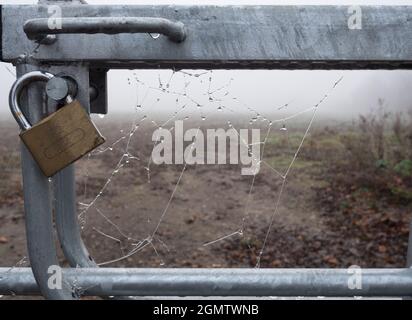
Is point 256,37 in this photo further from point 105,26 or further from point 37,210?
point 37,210

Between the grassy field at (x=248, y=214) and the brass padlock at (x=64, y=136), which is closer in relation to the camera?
the brass padlock at (x=64, y=136)

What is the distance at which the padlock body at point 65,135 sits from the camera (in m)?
0.51

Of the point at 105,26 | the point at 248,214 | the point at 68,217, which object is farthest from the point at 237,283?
the point at 248,214

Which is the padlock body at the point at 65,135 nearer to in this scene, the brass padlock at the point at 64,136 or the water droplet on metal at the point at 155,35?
the brass padlock at the point at 64,136

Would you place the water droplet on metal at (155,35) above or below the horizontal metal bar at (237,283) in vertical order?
above

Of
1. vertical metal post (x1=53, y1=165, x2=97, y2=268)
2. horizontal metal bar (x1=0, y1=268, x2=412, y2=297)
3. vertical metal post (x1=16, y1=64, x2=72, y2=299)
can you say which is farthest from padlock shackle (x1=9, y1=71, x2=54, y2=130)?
horizontal metal bar (x1=0, y1=268, x2=412, y2=297)

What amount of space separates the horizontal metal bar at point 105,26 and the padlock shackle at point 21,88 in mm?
53

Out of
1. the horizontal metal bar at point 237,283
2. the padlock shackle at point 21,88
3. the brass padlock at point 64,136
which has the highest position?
the padlock shackle at point 21,88

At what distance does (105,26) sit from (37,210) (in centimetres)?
30

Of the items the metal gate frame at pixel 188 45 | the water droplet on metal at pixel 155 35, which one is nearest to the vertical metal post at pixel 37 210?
the metal gate frame at pixel 188 45

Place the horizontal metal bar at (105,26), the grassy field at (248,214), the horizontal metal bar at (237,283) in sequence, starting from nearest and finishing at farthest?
the horizontal metal bar at (105,26) → the horizontal metal bar at (237,283) → the grassy field at (248,214)

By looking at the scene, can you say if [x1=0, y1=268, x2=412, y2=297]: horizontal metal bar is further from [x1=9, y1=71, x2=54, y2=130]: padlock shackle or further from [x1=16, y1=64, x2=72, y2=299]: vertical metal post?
[x1=9, y1=71, x2=54, y2=130]: padlock shackle

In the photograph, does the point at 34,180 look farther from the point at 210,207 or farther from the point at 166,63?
the point at 210,207

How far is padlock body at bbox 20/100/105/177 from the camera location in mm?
513
